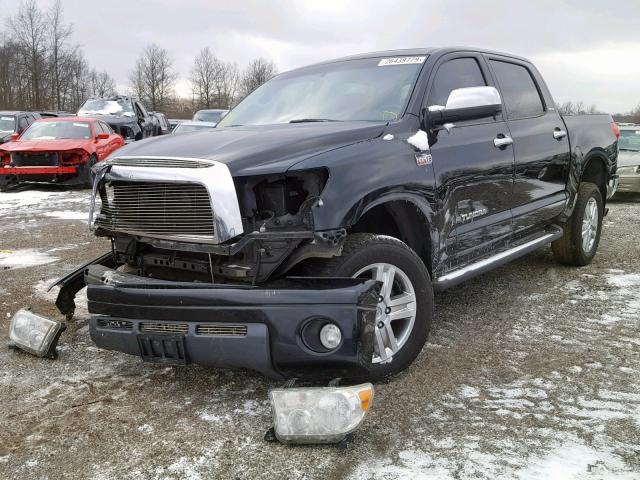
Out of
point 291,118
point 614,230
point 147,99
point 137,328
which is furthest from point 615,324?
point 147,99

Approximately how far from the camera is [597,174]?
6133 mm

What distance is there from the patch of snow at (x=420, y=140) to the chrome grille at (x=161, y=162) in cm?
124

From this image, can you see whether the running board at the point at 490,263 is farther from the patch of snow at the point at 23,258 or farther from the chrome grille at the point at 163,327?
the patch of snow at the point at 23,258

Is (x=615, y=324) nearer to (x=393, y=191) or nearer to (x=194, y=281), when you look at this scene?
(x=393, y=191)

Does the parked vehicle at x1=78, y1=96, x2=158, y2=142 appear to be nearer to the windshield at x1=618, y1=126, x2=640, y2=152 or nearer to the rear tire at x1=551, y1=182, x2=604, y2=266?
the windshield at x1=618, y1=126, x2=640, y2=152

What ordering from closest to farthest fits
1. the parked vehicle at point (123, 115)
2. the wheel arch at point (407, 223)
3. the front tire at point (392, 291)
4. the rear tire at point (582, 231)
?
the front tire at point (392, 291) < the wheel arch at point (407, 223) < the rear tire at point (582, 231) < the parked vehicle at point (123, 115)

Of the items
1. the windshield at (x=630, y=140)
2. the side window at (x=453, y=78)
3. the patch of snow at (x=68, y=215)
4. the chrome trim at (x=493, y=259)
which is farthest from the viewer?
the windshield at (x=630, y=140)

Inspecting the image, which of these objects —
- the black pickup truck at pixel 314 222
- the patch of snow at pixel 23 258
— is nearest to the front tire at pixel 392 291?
the black pickup truck at pixel 314 222

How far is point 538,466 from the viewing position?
95.1 inches

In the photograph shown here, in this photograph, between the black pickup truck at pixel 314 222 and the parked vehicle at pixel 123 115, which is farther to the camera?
the parked vehicle at pixel 123 115

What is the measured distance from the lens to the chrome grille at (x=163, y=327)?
9.37 ft

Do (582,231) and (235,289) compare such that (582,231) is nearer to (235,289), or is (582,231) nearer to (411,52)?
(411,52)

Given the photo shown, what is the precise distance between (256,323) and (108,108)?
53.8ft

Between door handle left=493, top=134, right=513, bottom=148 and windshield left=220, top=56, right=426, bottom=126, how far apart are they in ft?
2.56
